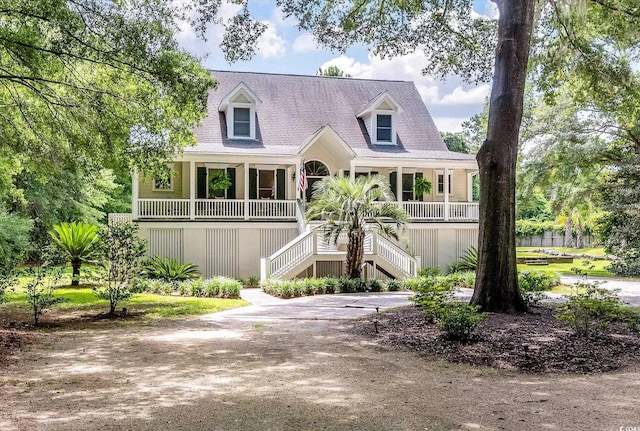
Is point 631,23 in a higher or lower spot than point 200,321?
higher

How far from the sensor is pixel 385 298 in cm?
1614

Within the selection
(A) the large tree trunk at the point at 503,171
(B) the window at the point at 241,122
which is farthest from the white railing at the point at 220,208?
(A) the large tree trunk at the point at 503,171

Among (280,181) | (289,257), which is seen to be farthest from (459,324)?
(280,181)

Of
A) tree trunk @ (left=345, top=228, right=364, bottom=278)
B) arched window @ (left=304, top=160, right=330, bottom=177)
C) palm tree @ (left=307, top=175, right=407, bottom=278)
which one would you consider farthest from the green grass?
arched window @ (left=304, top=160, right=330, bottom=177)

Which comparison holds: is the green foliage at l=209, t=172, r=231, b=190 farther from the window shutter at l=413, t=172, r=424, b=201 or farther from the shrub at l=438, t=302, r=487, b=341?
the shrub at l=438, t=302, r=487, b=341

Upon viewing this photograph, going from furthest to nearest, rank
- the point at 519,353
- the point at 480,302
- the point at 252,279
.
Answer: the point at 252,279 < the point at 480,302 < the point at 519,353

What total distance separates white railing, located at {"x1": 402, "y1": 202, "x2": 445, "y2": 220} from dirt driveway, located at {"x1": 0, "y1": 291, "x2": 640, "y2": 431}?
48.7 ft

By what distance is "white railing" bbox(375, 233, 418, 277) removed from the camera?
2014cm

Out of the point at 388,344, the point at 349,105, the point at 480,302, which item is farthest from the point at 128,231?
the point at 349,105

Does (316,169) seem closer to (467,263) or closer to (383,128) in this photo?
(383,128)

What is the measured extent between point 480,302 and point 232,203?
13263mm

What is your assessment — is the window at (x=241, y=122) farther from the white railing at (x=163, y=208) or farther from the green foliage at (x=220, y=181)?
the white railing at (x=163, y=208)

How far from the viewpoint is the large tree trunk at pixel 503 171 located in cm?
1112

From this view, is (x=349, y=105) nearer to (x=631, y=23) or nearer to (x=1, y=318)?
(x=631, y=23)
